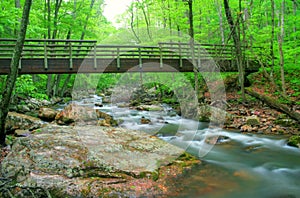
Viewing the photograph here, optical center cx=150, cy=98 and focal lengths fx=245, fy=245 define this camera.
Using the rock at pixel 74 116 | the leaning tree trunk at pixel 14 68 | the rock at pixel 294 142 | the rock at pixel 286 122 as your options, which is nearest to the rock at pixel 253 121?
the rock at pixel 286 122

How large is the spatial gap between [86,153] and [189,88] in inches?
456

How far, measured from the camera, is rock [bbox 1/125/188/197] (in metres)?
4.08

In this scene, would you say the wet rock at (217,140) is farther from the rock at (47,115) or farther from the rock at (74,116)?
the rock at (47,115)

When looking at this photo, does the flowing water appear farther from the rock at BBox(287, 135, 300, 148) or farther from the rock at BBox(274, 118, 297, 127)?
the rock at BBox(274, 118, 297, 127)

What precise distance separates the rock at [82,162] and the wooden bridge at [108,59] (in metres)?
4.63

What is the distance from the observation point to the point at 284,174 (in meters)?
5.51

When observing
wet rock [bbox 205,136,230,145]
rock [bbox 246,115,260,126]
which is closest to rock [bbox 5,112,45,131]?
wet rock [bbox 205,136,230,145]

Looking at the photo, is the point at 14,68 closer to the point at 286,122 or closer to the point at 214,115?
the point at 214,115

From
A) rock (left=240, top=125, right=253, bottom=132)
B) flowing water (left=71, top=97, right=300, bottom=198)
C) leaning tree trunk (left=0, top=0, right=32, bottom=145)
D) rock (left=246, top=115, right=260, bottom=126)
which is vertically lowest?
flowing water (left=71, top=97, right=300, bottom=198)

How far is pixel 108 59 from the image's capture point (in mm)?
11016

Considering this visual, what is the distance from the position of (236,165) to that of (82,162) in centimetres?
360

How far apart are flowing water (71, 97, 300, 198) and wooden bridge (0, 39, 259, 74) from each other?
11.3 feet

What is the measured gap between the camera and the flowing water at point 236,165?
461 cm

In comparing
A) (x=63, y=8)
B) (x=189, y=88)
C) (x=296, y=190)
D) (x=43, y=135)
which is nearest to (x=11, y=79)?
(x=43, y=135)
